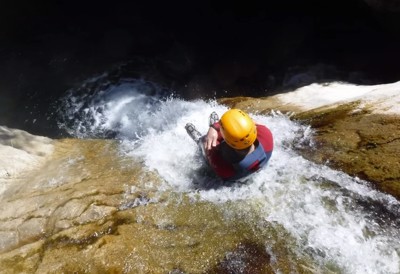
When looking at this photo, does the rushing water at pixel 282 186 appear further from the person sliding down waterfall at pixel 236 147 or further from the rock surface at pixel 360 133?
the person sliding down waterfall at pixel 236 147

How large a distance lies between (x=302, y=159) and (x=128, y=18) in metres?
7.07

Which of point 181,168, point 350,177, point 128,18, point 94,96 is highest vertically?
point 128,18

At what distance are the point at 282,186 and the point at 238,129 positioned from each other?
4.00 feet

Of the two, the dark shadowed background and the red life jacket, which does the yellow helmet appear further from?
the dark shadowed background

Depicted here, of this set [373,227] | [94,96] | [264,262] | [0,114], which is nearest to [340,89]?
[373,227]

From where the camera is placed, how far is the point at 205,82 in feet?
28.0

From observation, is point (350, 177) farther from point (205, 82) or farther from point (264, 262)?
point (205, 82)

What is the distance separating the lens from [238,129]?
4.57 metres

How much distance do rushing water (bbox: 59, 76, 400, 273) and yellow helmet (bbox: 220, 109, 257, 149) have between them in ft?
2.97

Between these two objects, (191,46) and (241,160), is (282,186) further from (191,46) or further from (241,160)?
(191,46)

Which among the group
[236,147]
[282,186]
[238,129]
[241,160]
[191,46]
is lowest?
[282,186]

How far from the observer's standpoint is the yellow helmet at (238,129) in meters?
4.58

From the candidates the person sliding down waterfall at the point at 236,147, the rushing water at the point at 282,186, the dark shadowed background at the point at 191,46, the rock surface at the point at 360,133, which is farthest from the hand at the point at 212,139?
the dark shadowed background at the point at 191,46

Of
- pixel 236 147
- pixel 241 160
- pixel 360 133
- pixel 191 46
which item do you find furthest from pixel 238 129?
pixel 191 46
